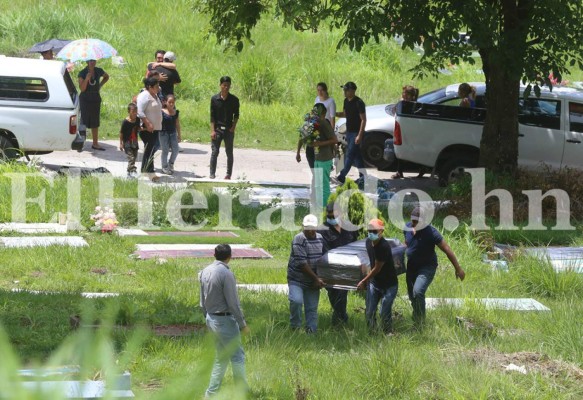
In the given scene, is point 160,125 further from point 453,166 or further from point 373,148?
point 453,166

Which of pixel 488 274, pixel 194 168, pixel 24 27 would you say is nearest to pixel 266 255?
pixel 488 274

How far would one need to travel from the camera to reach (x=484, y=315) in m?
10.2

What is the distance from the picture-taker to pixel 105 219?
44.1 feet

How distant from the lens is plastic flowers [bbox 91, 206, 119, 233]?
43.8 ft

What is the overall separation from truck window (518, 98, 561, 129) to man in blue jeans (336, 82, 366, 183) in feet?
8.78

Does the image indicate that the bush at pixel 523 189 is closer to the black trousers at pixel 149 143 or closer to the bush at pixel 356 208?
the bush at pixel 356 208

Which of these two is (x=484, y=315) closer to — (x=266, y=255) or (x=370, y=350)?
(x=370, y=350)

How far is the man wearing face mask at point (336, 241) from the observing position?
9922 millimetres

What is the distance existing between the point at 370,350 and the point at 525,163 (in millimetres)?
9482

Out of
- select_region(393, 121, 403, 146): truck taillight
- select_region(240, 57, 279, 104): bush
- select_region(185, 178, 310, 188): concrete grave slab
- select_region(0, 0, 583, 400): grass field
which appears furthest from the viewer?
select_region(240, 57, 279, 104): bush

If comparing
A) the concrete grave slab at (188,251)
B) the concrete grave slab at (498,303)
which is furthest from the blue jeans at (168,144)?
the concrete grave slab at (498,303)

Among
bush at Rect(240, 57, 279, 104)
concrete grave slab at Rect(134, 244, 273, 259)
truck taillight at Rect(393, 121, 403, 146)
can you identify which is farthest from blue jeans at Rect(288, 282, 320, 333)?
bush at Rect(240, 57, 279, 104)

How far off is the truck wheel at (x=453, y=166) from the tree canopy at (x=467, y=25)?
5.43 feet

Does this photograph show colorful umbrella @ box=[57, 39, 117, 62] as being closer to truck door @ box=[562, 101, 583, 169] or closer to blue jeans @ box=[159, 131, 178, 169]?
blue jeans @ box=[159, 131, 178, 169]
